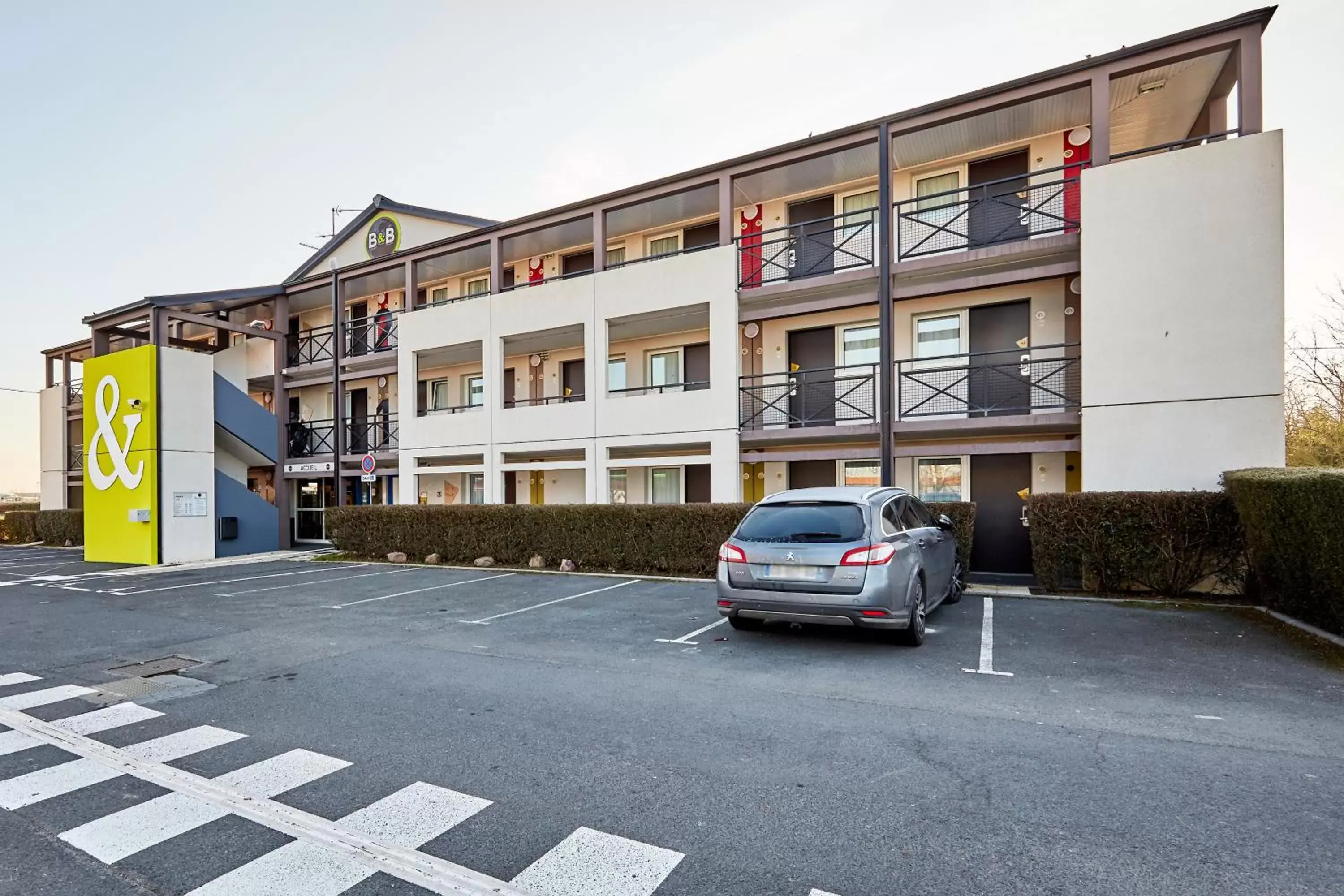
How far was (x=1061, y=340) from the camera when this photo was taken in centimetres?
1192

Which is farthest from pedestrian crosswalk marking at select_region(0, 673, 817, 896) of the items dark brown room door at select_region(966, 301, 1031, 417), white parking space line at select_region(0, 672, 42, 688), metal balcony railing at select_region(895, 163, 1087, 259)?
metal balcony railing at select_region(895, 163, 1087, 259)

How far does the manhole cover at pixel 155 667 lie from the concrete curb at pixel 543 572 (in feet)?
21.7

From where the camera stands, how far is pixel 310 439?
21.1 m

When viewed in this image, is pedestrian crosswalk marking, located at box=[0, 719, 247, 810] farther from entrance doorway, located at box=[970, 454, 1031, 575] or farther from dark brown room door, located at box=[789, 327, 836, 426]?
entrance doorway, located at box=[970, 454, 1031, 575]

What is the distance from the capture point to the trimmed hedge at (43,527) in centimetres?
2391

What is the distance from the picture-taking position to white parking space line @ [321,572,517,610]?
983 centimetres

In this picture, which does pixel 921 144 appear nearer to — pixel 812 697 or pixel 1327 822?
pixel 812 697

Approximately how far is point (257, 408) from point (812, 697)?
20.6 m

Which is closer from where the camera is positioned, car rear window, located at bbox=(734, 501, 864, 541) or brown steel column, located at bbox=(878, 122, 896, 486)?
car rear window, located at bbox=(734, 501, 864, 541)

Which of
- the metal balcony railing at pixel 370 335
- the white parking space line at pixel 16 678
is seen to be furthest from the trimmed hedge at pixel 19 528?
the white parking space line at pixel 16 678

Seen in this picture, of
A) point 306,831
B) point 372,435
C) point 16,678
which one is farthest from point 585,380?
point 306,831

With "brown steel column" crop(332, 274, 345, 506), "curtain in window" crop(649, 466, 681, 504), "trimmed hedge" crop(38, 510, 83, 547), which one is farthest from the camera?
"trimmed hedge" crop(38, 510, 83, 547)

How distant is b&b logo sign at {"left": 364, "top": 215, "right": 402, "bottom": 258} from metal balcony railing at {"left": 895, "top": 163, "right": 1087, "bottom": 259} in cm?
1560

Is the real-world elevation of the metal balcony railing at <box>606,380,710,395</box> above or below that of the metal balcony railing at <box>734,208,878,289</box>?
below
